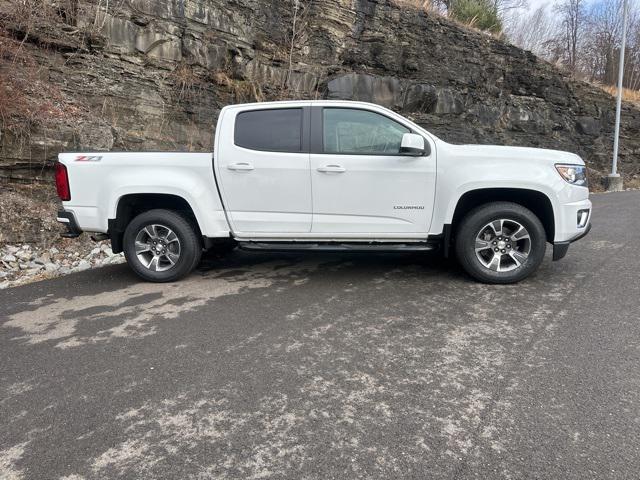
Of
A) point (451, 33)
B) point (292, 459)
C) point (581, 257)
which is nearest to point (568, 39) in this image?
point (451, 33)

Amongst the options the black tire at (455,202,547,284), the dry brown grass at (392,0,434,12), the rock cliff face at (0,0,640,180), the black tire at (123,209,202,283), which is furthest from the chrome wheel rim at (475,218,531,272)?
the dry brown grass at (392,0,434,12)

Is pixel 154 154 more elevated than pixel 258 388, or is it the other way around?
pixel 154 154

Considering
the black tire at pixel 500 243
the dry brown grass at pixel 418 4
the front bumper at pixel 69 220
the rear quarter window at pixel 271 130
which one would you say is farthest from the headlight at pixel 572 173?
the dry brown grass at pixel 418 4

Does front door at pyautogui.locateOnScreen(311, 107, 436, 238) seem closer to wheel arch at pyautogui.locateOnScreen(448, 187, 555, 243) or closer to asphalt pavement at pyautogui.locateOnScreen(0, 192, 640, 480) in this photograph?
wheel arch at pyautogui.locateOnScreen(448, 187, 555, 243)

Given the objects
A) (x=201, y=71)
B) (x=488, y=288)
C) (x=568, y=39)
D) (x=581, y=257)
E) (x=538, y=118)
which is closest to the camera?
(x=488, y=288)

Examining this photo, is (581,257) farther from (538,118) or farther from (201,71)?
(538,118)

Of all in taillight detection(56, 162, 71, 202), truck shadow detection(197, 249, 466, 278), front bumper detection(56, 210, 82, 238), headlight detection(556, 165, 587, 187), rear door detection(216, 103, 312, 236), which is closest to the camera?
headlight detection(556, 165, 587, 187)

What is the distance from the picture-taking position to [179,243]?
17.4ft

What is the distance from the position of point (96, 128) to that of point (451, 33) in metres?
14.6

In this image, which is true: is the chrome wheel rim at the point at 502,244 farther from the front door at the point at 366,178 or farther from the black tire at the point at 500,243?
the front door at the point at 366,178

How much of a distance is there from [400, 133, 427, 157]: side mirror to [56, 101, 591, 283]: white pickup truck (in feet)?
0.05

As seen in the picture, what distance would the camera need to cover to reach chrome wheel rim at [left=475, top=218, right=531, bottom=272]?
4949 millimetres

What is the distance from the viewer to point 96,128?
917 cm

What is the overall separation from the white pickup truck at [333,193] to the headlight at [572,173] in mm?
11
